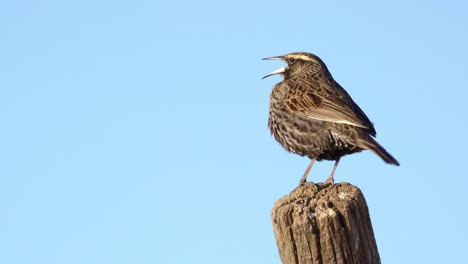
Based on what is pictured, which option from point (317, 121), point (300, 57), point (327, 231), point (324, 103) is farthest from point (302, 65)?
point (327, 231)

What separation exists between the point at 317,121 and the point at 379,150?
1.22 metres

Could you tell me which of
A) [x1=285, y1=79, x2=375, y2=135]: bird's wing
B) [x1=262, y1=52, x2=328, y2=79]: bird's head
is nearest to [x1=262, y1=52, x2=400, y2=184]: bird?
[x1=285, y1=79, x2=375, y2=135]: bird's wing

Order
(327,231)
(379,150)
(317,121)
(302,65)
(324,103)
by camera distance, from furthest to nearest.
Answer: (302,65) < (324,103) < (317,121) < (379,150) < (327,231)

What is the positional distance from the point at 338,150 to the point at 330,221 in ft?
14.5

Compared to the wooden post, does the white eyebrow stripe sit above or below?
above

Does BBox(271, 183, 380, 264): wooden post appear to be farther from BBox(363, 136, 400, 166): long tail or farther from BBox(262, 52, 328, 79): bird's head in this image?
BBox(262, 52, 328, 79): bird's head

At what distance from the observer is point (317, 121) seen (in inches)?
378

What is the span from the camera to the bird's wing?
30.6 feet

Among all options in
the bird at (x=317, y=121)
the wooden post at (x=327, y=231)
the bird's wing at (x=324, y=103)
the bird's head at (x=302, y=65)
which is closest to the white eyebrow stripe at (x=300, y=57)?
the bird's head at (x=302, y=65)

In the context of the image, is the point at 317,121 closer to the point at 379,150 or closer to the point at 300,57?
the point at 379,150

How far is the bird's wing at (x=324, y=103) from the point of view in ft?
30.6

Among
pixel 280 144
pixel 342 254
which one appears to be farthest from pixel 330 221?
pixel 280 144

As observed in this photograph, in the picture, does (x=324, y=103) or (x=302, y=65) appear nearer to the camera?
(x=324, y=103)

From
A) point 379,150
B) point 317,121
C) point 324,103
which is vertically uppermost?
point 324,103
